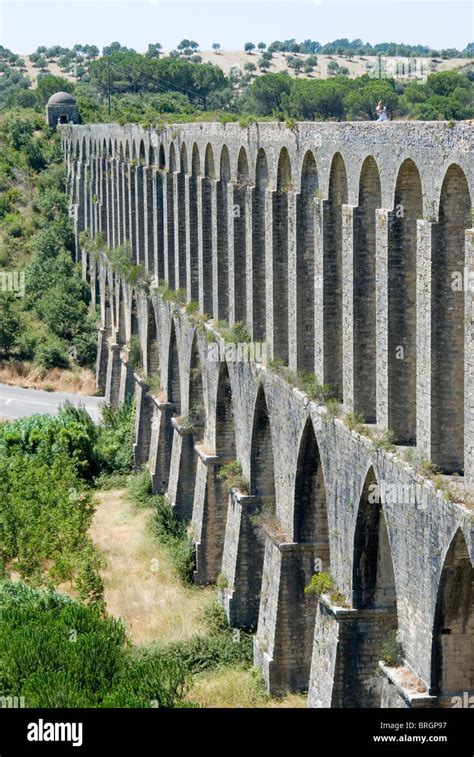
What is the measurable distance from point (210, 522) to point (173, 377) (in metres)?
7.22

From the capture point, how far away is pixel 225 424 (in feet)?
110

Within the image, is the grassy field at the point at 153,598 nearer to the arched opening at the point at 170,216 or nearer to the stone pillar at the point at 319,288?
the stone pillar at the point at 319,288

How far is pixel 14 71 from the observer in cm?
16200

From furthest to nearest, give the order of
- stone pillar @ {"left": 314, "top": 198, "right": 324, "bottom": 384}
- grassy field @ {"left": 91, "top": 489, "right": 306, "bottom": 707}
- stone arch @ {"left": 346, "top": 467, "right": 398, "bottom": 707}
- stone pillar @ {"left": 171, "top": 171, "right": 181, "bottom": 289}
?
stone pillar @ {"left": 171, "top": 171, "right": 181, "bottom": 289}, grassy field @ {"left": 91, "top": 489, "right": 306, "bottom": 707}, stone pillar @ {"left": 314, "top": 198, "right": 324, "bottom": 384}, stone arch @ {"left": 346, "top": 467, "right": 398, "bottom": 707}

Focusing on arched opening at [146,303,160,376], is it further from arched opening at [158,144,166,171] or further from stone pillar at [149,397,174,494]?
arched opening at [158,144,166,171]

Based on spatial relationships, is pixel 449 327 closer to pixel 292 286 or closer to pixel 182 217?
pixel 292 286

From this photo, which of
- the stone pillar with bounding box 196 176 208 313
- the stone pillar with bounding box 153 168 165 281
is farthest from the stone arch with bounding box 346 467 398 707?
the stone pillar with bounding box 153 168 165 281

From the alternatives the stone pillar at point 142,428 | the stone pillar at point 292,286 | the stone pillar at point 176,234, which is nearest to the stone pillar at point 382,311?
the stone pillar at point 292,286

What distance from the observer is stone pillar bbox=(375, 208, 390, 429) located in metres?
21.4

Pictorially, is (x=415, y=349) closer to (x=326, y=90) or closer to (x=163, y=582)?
(x=163, y=582)

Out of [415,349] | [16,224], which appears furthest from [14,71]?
[415,349]

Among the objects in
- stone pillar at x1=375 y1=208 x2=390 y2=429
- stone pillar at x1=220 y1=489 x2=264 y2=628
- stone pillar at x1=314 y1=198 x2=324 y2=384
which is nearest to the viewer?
stone pillar at x1=375 y1=208 x2=390 y2=429

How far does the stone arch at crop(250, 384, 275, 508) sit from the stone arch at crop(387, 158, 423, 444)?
25.9 feet

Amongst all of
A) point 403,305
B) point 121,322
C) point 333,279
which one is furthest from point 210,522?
point 121,322
